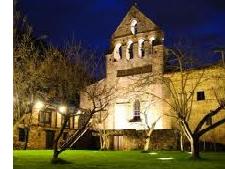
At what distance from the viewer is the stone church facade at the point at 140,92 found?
57.3ft

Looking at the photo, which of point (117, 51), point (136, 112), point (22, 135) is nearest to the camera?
point (22, 135)

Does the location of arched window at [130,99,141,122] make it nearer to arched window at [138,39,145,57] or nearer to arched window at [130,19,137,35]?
arched window at [138,39,145,57]

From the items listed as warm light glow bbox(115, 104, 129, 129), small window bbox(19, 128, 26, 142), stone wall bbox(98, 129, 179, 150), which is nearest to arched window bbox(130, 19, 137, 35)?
warm light glow bbox(115, 104, 129, 129)

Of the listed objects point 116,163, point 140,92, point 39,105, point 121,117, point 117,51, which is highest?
point 117,51

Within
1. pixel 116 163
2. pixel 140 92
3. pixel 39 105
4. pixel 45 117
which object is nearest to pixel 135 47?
pixel 140 92

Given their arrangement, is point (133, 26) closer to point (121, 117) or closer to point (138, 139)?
point (121, 117)

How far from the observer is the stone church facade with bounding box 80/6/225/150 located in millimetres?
17453

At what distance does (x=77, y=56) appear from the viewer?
12.4m

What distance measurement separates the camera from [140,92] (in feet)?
63.2

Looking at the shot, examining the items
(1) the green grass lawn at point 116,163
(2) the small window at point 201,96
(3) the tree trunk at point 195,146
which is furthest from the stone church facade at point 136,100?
(1) the green grass lawn at point 116,163

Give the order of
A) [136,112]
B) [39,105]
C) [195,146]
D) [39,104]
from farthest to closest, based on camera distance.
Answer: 1. [136,112]
2. [39,105]
3. [39,104]
4. [195,146]

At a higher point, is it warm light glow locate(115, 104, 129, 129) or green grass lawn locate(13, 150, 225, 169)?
warm light glow locate(115, 104, 129, 129)
